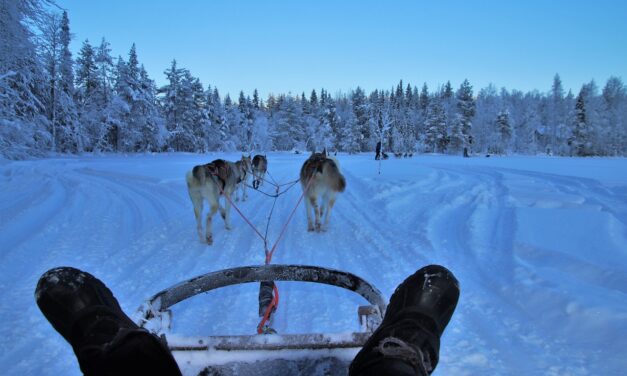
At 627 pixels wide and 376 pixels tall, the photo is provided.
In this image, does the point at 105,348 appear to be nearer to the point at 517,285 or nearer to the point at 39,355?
the point at 39,355

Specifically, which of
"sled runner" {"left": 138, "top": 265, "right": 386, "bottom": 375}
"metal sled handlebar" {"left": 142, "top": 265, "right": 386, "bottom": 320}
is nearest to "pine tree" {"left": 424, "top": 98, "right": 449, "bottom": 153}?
"metal sled handlebar" {"left": 142, "top": 265, "right": 386, "bottom": 320}

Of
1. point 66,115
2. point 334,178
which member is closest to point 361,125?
point 66,115

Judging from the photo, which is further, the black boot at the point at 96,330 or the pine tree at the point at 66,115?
the pine tree at the point at 66,115

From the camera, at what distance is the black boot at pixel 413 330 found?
148 centimetres

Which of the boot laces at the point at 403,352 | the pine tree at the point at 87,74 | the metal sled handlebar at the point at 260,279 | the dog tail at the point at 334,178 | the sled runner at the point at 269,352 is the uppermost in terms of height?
the pine tree at the point at 87,74

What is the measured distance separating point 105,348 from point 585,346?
132 inches

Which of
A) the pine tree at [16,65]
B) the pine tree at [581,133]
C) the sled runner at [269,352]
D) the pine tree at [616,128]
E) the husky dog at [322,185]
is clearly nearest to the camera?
the sled runner at [269,352]

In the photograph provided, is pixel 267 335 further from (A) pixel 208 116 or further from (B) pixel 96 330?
(A) pixel 208 116

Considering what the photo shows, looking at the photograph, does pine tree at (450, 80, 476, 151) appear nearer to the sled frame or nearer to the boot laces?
the sled frame

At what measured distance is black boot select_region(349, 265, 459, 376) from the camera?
1.48 meters

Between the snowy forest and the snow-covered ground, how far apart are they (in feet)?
29.0

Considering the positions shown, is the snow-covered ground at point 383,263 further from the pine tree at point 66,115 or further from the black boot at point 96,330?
the pine tree at point 66,115

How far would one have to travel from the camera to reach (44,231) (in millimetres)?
6820

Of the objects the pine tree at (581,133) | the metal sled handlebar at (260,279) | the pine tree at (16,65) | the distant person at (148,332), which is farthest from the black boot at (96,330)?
the pine tree at (581,133)
